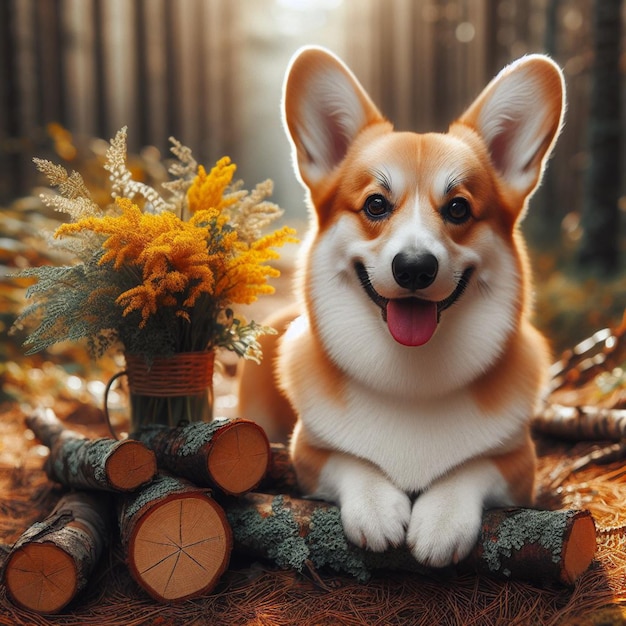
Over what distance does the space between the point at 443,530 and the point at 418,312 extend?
508 mm

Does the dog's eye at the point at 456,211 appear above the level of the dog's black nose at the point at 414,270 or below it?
above

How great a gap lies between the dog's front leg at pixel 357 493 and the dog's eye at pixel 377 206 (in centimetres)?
63

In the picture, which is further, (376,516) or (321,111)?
(321,111)

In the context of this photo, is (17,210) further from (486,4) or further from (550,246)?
(486,4)

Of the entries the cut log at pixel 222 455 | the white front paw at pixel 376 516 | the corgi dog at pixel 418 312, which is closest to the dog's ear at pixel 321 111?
the corgi dog at pixel 418 312

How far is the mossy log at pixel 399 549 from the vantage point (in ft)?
4.96

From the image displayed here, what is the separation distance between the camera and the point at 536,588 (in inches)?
61.0

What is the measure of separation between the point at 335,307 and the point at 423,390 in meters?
0.31

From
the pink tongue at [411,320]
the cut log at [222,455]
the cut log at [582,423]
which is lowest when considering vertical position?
the cut log at [582,423]

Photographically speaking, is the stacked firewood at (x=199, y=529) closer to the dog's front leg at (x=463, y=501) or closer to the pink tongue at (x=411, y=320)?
the dog's front leg at (x=463, y=501)

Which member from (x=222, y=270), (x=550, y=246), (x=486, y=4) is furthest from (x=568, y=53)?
(x=222, y=270)

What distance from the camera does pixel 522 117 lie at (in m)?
1.86

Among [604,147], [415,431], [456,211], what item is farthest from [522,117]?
[604,147]

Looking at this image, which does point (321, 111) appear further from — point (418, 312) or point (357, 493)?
point (357, 493)
